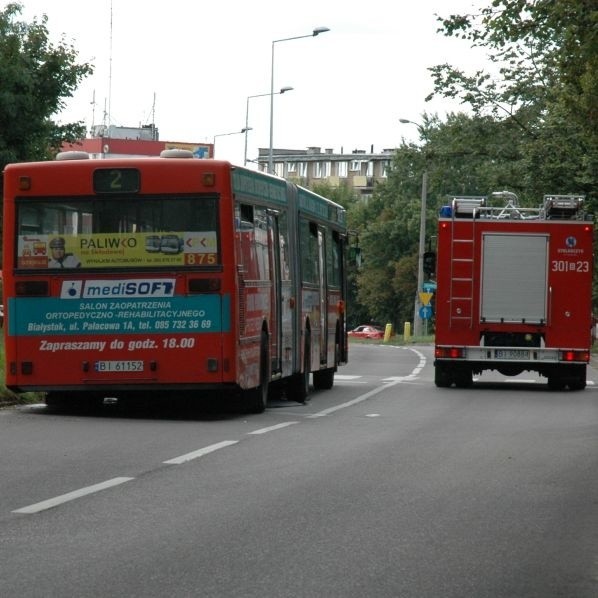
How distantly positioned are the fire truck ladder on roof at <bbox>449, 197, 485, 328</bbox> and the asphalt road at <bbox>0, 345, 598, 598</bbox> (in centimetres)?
822

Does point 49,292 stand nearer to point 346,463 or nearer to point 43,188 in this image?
point 43,188

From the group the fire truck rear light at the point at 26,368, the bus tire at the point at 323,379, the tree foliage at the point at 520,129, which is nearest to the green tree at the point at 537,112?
the tree foliage at the point at 520,129

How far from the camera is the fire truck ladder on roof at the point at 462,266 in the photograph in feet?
88.1

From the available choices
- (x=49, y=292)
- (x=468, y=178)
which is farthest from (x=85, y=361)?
(x=468, y=178)

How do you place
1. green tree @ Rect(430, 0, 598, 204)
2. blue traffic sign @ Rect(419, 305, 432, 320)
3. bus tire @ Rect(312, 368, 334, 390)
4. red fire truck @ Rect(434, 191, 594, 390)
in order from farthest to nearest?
blue traffic sign @ Rect(419, 305, 432, 320) < green tree @ Rect(430, 0, 598, 204) < red fire truck @ Rect(434, 191, 594, 390) < bus tire @ Rect(312, 368, 334, 390)

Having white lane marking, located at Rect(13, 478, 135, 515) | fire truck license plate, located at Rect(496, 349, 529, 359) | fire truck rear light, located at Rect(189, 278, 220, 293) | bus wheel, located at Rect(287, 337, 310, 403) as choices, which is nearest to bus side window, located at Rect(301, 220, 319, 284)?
A: bus wheel, located at Rect(287, 337, 310, 403)

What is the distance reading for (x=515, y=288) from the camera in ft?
88.1

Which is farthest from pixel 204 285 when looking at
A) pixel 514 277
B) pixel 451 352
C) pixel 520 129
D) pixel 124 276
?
pixel 520 129

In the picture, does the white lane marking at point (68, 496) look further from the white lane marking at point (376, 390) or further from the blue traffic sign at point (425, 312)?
the blue traffic sign at point (425, 312)

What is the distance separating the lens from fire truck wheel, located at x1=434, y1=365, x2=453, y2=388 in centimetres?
2731

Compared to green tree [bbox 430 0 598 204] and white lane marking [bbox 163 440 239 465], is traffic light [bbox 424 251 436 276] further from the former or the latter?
white lane marking [bbox 163 440 239 465]

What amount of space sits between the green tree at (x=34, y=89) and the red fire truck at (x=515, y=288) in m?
10.4

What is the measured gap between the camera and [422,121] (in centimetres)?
10919

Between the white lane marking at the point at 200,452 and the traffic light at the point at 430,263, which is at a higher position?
the traffic light at the point at 430,263
